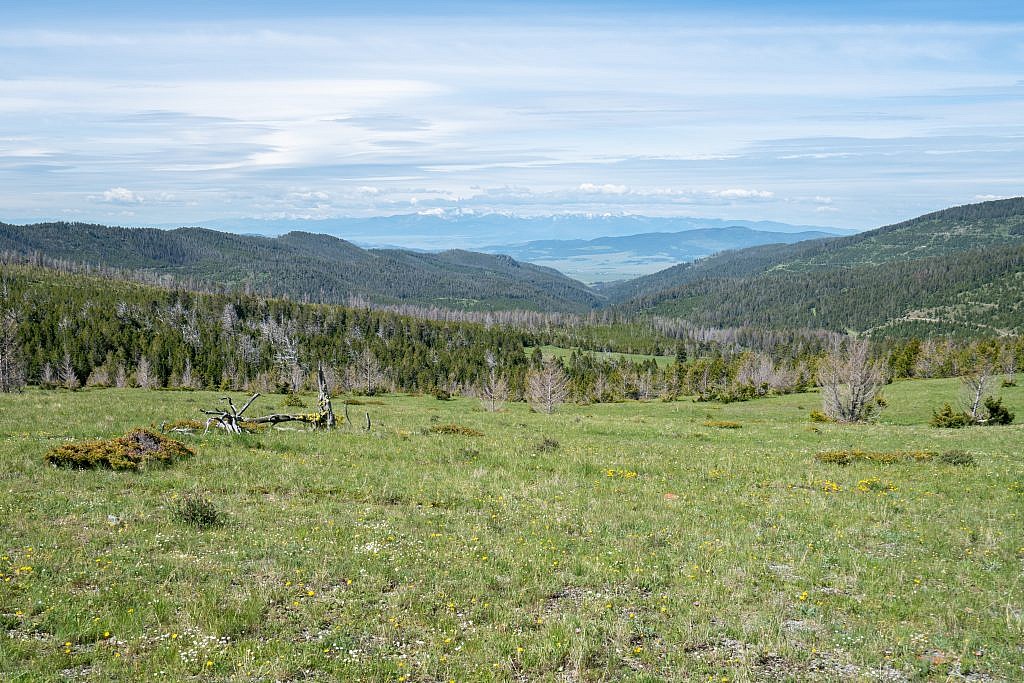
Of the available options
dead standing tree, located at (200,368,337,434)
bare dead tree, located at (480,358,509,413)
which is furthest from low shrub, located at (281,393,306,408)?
dead standing tree, located at (200,368,337,434)

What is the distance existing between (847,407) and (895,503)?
4296 cm

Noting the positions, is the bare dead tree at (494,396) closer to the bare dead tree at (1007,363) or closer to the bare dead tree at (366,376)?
the bare dead tree at (366,376)

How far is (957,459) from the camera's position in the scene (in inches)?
973

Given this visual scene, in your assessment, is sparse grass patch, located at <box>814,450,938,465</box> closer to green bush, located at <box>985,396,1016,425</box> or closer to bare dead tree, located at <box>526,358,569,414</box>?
green bush, located at <box>985,396,1016,425</box>

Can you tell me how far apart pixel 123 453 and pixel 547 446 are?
1698 centimetres

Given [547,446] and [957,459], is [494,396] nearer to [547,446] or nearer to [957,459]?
[547,446]

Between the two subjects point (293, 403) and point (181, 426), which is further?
point (293, 403)

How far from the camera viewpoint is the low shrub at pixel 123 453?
18.8 meters

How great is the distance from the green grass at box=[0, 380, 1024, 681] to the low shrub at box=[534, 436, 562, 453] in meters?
3.82

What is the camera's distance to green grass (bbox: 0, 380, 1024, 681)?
30.2ft

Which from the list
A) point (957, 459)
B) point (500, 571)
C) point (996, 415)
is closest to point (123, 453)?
point (500, 571)

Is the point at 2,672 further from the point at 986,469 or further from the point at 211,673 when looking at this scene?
the point at 986,469

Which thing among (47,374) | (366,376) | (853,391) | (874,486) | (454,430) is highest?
(853,391)

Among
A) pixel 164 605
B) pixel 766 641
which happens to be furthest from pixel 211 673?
pixel 766 641
